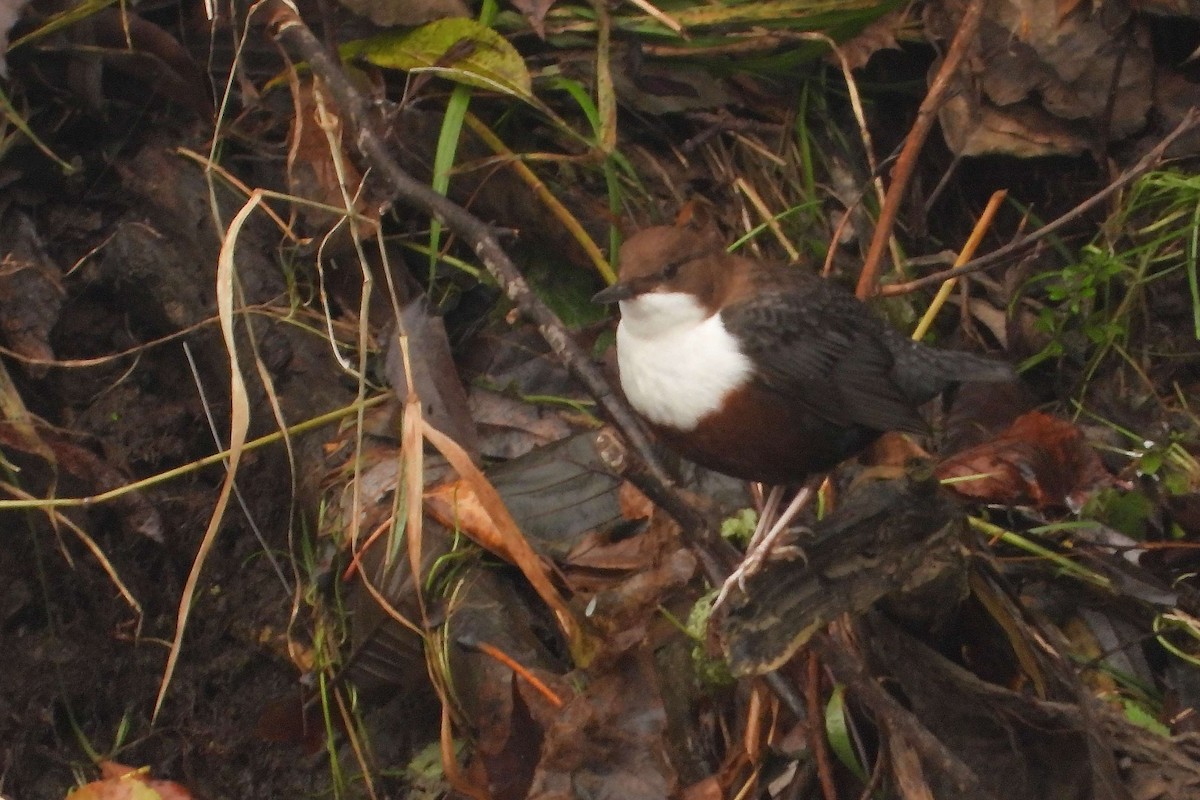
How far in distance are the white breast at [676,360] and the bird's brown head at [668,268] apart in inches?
0.8

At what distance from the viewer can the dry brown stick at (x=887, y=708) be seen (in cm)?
211

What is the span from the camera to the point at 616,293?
246cm

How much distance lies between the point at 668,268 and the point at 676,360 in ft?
0.67

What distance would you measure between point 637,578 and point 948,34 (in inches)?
65.0

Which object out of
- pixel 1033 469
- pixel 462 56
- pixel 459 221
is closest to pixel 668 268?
pixel 459 221

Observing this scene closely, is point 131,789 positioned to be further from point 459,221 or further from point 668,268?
point 668,268

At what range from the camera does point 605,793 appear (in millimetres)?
2260

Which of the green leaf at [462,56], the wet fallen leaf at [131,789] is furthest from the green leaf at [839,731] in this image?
Answer: the green leaf at [462,56]

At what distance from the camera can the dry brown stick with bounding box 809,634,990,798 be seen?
211 centimetres

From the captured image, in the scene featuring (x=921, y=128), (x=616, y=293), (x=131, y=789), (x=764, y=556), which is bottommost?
(x=131, y=789)

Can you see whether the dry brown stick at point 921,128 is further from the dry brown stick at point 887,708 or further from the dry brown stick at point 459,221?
the dry brown stick at point 887,708

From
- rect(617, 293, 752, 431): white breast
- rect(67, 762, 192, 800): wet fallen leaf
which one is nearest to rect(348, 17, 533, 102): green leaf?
rect(617, 293, 752, 431): white breast

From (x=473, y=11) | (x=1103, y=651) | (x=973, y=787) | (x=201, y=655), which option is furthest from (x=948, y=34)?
(x=201, y=655)

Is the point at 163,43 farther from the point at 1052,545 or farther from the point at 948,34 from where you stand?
the point at 1052,545
